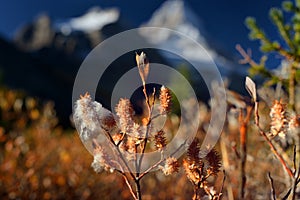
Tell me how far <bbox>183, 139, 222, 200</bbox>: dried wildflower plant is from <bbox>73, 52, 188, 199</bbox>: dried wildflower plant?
0.07ft

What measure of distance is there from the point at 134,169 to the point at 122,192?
1.87m

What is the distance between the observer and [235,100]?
0.78 meters

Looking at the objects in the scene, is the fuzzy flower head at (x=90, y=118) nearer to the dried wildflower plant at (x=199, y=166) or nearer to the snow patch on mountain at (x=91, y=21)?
the dried wildflower plant at (x=199, y=166)

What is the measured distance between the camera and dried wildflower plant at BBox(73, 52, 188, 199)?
20.4 inches

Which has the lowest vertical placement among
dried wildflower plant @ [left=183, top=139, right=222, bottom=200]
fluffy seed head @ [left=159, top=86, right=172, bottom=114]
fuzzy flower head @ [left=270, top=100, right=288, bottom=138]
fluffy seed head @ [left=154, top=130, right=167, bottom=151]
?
dried wildflower plant @ [left=183, top=139, right=222, bottom=200]

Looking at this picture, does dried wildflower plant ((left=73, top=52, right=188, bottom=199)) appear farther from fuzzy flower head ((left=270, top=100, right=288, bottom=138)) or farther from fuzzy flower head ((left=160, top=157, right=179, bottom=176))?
fuzzy flower head ((left=270, top=100, right=288, bottom=138))

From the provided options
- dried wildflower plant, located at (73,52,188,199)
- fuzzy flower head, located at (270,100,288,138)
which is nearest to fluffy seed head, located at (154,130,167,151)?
dried wildflower plant, located at (73,52,188,199)

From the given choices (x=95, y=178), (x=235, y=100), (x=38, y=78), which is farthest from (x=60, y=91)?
(x=235, y=100)

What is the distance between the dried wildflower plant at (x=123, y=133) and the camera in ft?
1.70

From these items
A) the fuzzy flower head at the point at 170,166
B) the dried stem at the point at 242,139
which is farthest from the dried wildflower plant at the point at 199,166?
the dried stem at the point at 242,139

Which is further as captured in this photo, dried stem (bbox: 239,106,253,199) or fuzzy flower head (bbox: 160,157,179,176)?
dried stem (bbox: 239,106,253,199)

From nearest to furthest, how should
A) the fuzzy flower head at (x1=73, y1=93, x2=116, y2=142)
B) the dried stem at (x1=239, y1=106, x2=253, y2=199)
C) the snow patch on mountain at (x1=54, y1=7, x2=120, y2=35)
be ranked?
the fuzzy flower head at (x1=73, y1=93, x2=116, y2=142) < the dried stem at (x1=239, y1=106, x2=253, y2=199) < the snow patch on mountain at (x1=54, y1=7, x2=120, y2=35)

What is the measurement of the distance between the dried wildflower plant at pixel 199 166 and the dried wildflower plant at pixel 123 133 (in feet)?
0.07

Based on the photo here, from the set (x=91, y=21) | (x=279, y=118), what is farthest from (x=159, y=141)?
(x=91, y=21)
